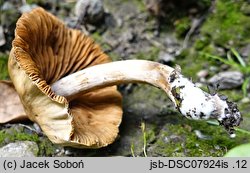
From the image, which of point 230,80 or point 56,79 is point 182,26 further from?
point 56,79

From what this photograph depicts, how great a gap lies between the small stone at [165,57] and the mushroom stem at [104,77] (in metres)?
0.59

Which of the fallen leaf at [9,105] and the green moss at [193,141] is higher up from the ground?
the fallen leaf at [9,105]

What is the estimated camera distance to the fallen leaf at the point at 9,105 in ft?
8.18

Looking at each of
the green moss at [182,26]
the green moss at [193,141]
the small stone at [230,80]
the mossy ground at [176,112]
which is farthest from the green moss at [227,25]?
the green moss at [193,141]

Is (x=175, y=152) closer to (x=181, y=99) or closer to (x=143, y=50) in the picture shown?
(x=181, y=99)

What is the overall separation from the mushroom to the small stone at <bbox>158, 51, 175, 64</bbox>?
42cm

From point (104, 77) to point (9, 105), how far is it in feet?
1.83

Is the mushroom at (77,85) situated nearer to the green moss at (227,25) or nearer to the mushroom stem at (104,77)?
the mushroom stem at (104,77)

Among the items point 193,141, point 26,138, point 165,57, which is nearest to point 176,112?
point 193,141

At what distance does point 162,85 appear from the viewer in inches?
93.2

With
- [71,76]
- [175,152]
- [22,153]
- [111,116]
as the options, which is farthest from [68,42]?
[175,152]

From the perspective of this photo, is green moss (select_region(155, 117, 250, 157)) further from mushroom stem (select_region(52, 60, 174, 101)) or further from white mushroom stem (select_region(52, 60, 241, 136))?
mushroom stem (select_region(52, 60, 174, 101))

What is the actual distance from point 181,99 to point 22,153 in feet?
2.81

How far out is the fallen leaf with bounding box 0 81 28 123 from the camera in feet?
8.18
